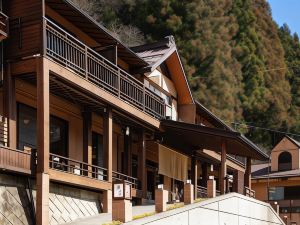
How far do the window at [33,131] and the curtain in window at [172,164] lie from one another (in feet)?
21.2

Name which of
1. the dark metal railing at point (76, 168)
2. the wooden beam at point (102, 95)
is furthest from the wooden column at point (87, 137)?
the wooden beam at point (102, 95)

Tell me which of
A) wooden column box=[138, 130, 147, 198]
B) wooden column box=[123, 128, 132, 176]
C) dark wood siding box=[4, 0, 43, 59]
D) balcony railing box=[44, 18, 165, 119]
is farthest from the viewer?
wooden column box=[123, 128, 132, 176]

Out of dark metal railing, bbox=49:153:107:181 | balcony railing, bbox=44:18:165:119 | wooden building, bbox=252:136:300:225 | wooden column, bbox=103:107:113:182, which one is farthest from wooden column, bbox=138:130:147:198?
wooden building, bbox=252:136:300:225

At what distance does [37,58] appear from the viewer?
1571 cm

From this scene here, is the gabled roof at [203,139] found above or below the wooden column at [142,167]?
above

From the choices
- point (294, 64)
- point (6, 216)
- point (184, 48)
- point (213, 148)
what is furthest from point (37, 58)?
point (294, 64)

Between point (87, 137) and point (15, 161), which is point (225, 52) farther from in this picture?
point (15, 161)

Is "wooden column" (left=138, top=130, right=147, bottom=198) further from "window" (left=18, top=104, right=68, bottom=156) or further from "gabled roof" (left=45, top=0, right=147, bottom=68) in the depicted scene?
"window" (left=18, top=104, right=68, bottom=156)

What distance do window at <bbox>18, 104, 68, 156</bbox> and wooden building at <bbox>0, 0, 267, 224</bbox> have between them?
34mm

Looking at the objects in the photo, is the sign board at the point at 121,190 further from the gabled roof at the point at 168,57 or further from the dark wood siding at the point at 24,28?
the gabled roof at the point at 168,57

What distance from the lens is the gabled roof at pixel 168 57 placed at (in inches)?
1047

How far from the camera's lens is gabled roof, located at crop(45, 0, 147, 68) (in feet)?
59.2

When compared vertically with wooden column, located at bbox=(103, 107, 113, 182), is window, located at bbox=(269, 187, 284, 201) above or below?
below

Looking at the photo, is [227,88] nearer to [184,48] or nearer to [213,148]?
[184,48]
